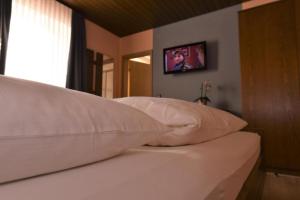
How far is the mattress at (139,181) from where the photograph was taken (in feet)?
0.96

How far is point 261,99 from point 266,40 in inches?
26.0

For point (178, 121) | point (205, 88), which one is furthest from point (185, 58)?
point (178, 121)

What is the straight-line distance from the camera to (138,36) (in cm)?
350

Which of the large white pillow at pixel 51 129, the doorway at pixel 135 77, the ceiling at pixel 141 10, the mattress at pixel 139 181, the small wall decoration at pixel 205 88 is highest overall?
the ceiling at pixel 141 10

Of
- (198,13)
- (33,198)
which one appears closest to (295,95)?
(198,13)

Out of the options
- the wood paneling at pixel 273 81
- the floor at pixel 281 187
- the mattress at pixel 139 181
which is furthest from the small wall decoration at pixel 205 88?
the mattress at pixel 139 181

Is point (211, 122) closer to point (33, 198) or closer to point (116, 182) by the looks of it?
point (116, 182)

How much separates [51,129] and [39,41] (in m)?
2.53

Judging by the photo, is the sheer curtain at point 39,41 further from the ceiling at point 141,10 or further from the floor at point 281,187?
the floor at point 281,187

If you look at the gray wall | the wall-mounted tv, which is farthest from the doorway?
the wall-mounted tv

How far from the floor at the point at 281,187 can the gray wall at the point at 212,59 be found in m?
0.87

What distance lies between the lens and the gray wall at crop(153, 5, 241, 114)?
257cm

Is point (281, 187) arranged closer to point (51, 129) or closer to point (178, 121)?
point (178, 121)

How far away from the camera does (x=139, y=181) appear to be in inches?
14.4
